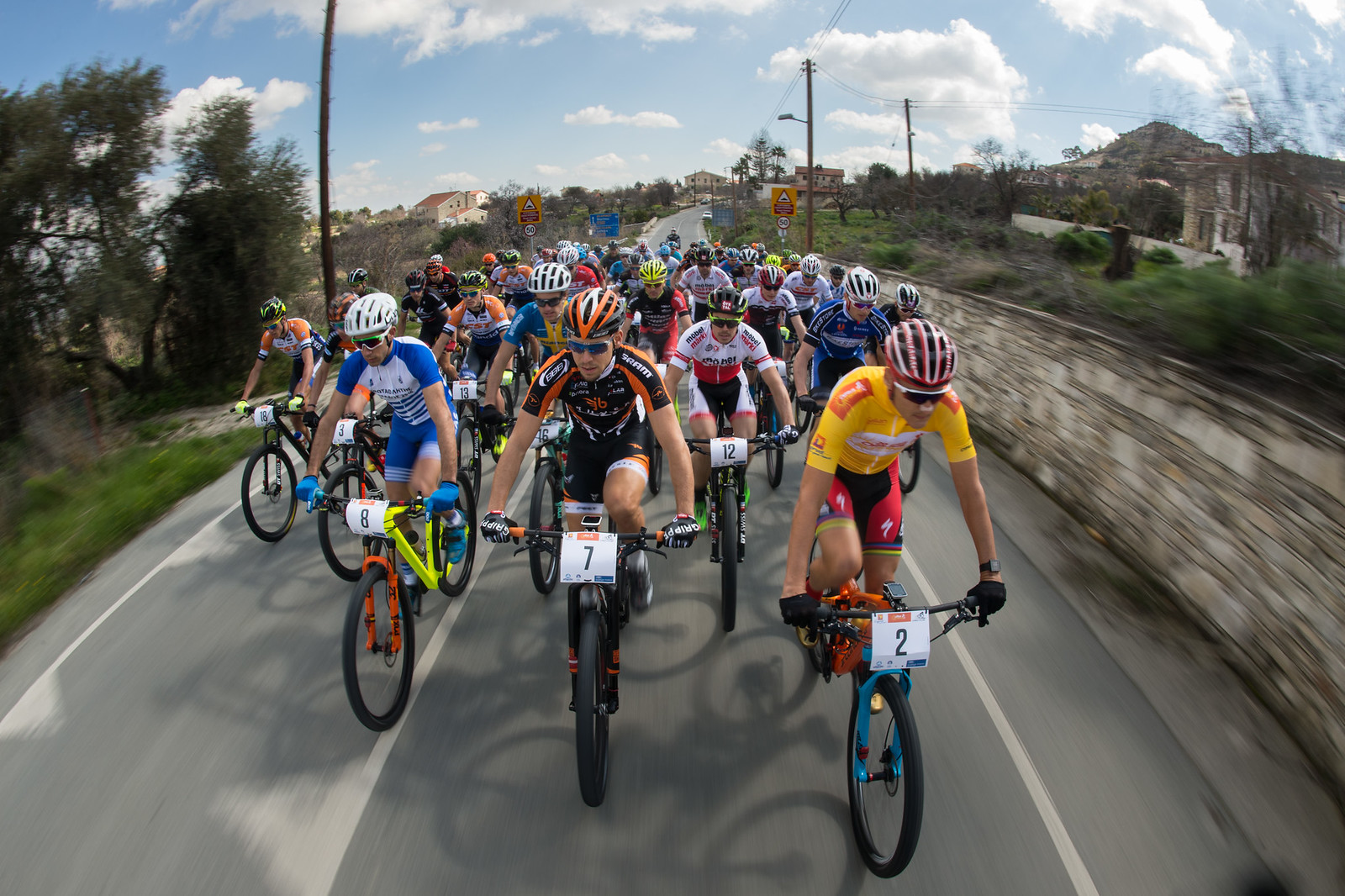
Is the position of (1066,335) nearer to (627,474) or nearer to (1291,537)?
(1291,537)

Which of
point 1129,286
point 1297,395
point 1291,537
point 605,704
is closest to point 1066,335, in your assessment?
point 1129,286

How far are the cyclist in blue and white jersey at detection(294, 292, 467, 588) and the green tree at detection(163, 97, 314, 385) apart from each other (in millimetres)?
14968

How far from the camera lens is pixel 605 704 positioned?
3.79 metres

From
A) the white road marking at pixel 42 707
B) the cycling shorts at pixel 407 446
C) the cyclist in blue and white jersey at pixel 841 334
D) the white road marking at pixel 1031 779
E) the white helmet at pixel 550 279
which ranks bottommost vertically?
the white road marking at pixel 1031 779

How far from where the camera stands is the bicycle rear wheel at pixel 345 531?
19.3 feet

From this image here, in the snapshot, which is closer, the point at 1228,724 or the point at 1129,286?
the point at 1228,724

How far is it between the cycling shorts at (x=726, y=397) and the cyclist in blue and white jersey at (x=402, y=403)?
7.51ft

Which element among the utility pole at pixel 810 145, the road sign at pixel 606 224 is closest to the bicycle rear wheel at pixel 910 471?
the utility pole at pixel 810 145


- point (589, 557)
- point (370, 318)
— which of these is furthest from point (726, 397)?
point (589, 557)

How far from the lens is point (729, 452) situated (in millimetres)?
5617

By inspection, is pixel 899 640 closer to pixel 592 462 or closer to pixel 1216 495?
pixel 592 462

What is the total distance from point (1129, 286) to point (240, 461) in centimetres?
1180

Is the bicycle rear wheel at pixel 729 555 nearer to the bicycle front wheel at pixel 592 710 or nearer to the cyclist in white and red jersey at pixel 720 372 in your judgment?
the cyclist in white and red jersey at pixel 720 372

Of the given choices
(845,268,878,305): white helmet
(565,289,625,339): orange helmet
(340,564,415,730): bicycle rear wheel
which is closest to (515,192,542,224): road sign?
(845,268,878,305): white helmet
